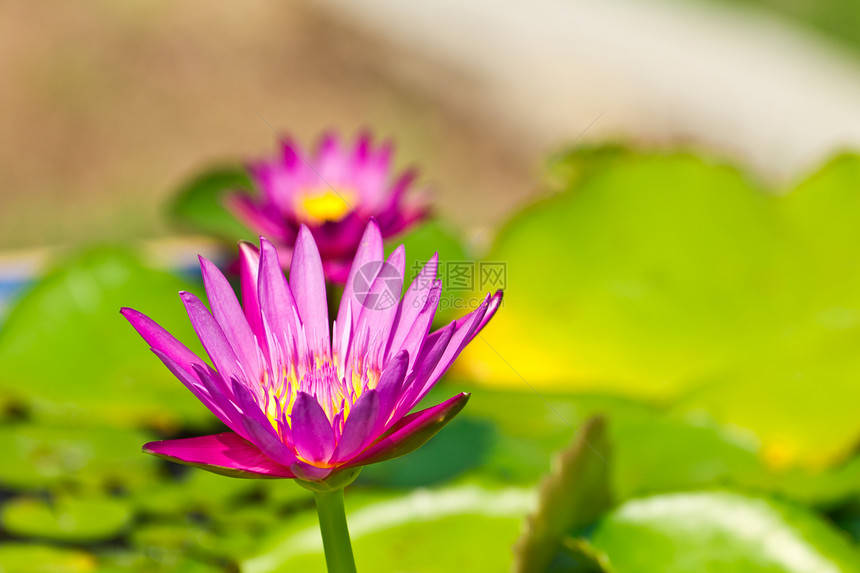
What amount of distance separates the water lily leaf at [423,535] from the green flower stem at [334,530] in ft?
0.69

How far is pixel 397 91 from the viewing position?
8.28 feet

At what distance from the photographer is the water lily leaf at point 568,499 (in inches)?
18.9

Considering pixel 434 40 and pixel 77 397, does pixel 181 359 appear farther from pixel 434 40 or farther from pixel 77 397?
pixel 434 40

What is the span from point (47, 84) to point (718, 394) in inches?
88.4

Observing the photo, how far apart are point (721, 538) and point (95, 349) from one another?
1.97 ft

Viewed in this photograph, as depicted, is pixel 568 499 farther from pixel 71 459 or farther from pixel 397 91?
pixel 397 91

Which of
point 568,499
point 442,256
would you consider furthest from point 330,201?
point 568,499

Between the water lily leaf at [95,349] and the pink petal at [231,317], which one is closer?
the pink petal at [231,317]

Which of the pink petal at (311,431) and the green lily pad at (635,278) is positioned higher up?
the green lily pad at (635,278)

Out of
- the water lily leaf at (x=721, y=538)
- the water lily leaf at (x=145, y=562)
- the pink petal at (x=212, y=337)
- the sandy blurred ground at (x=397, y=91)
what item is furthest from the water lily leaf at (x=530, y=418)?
the sandy blurred ground at (x=397, y=91)

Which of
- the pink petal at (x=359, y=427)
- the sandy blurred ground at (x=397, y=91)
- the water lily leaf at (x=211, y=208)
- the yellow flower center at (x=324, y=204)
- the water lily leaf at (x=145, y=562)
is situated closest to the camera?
the pink petal at (x=359, y=427)

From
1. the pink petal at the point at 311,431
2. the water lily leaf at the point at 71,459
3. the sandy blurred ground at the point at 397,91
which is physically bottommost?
the pink petal at the point at 311,431

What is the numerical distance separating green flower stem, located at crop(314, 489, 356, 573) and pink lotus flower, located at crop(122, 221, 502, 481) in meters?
0.02

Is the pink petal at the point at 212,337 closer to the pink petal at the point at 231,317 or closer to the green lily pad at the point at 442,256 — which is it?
the pink petal at the point at 231,317
